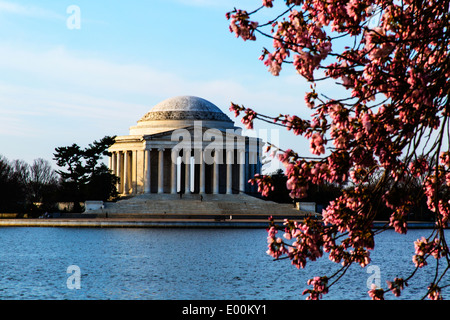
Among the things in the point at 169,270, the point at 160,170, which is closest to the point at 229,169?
the point at 160,170

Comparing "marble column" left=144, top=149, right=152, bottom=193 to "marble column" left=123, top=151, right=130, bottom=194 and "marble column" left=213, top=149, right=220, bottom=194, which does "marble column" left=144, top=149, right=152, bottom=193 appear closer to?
"marble column" left=123, top=151, right=130, bottom=194

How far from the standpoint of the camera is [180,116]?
12125 cm

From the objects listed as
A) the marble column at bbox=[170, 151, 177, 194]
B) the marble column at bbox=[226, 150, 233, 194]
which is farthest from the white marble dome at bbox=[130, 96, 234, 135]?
the marble column at bbox=[226, 150, 233, 194]

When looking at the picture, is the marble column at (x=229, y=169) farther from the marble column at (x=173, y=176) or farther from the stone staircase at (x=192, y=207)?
the stone staircase at (x=192, y=207)

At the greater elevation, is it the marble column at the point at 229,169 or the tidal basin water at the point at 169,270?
the marble column at the point at 229,169

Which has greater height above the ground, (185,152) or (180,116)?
(180,116)

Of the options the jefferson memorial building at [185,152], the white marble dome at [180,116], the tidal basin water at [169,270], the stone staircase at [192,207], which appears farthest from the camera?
the white marble dome at [180,116]

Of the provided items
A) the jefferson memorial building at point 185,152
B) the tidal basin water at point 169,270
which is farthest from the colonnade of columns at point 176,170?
the tidal basin water at point 169,270

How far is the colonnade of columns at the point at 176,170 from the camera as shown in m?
114

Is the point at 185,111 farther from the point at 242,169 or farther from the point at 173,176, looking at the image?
the point at 242,169

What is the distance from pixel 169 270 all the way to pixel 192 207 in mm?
58705
